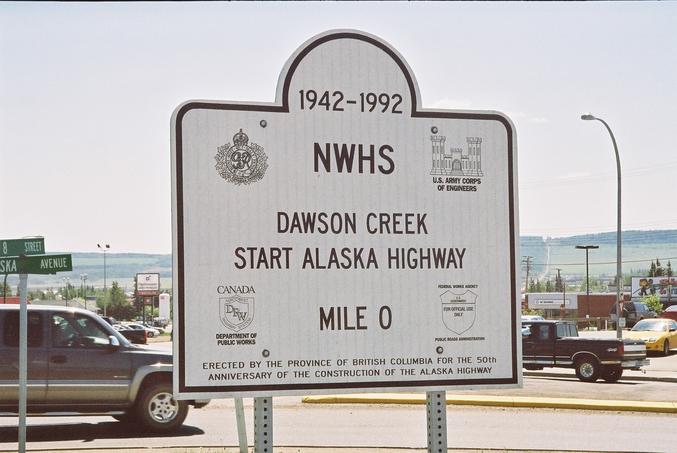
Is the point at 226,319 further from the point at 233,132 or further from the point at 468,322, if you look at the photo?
the point at 468,322

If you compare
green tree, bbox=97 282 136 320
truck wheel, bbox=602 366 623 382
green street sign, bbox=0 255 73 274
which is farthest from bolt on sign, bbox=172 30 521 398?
green tree, bbox=97 282 136 320

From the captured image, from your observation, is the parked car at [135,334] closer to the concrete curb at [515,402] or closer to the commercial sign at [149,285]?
the concrete curb at [515,402]

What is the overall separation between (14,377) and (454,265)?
8.66 meters

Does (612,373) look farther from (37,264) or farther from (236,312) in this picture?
(236,312)

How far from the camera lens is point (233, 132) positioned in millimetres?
5242

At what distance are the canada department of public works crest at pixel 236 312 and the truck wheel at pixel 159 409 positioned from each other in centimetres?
791

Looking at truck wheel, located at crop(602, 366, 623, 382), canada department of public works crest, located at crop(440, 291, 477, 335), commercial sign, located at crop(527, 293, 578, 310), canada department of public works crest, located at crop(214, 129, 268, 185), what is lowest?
commercial sign, located at crop(527, 293, 578, 310)

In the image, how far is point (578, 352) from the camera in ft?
74.9

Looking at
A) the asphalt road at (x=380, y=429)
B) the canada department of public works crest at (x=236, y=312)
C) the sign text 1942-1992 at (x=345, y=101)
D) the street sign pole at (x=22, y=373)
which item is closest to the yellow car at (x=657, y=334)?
the asphalt road at (x=380, y=429)

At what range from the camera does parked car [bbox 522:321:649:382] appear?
22.3 m

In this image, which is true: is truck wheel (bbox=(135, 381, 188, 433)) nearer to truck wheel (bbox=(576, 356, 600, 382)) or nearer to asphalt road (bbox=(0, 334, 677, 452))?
asphalt road (bbox=(0, 334, 677, 452))

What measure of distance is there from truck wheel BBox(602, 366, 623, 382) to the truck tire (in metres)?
0.22

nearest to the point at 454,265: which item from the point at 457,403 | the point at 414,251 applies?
the point at 414,251

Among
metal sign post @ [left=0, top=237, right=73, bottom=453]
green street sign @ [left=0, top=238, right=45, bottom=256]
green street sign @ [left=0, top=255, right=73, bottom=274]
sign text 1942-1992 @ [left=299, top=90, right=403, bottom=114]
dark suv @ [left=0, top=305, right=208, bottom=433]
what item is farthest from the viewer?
dark suv @ [left=0, top=305, right=208, bottom=433]
